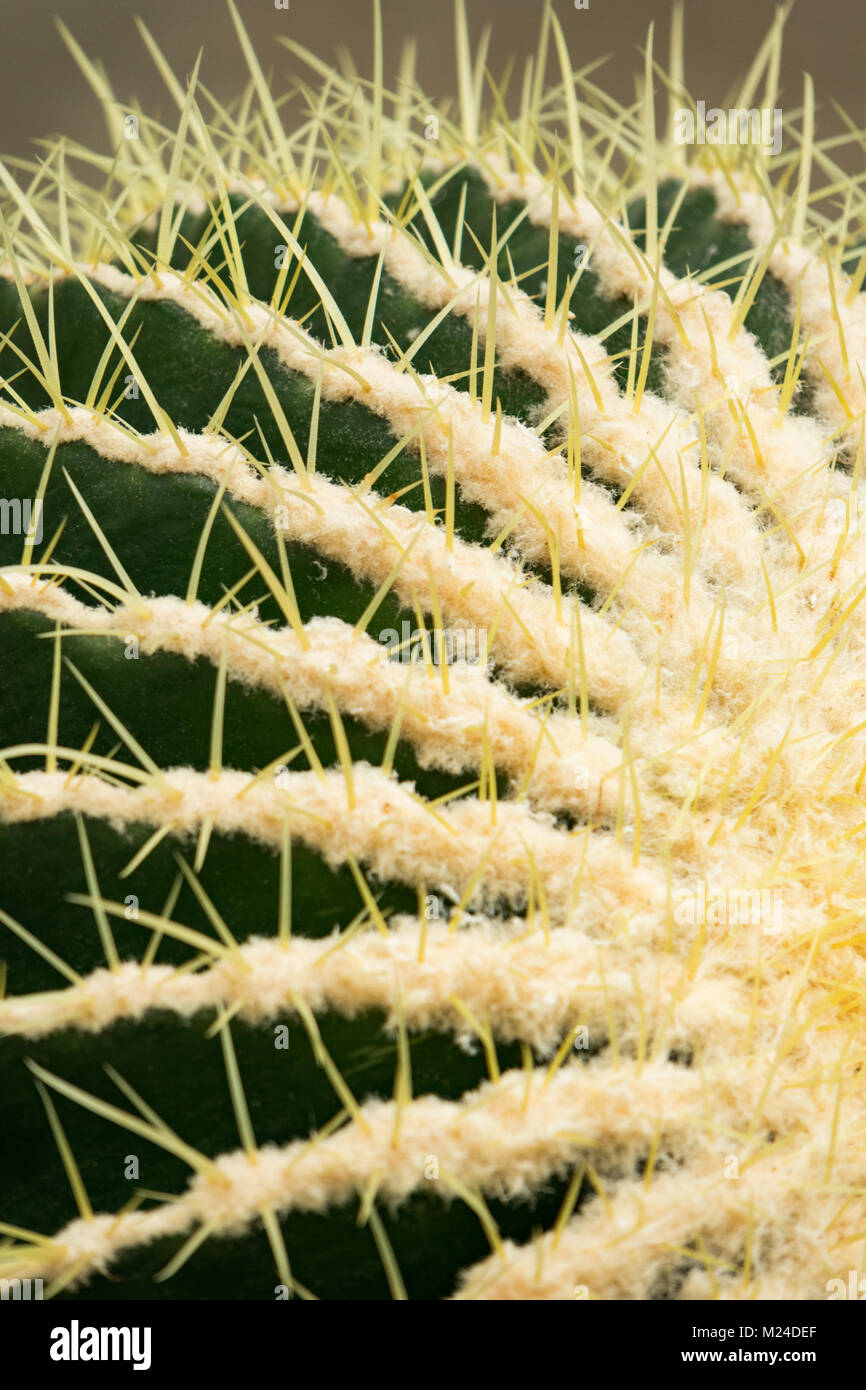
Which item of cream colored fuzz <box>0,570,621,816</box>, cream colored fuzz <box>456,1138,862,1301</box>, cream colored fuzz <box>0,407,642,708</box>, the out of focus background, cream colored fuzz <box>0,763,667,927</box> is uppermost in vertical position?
the out of focus background

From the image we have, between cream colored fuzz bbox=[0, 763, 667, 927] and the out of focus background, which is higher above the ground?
the out of focus background

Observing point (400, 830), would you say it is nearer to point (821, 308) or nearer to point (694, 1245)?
point (694, 1245)

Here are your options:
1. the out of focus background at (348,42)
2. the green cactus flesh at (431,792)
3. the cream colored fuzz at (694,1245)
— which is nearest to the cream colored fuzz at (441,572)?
the green cactus flesh at (431,792)

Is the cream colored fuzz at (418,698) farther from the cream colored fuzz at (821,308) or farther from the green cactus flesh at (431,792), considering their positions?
the cream colored fuzz at (821,308)

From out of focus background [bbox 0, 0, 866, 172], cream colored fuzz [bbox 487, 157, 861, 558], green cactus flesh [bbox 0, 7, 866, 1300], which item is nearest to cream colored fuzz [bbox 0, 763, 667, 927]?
green cactus flesh [bbox 0, 7, 866, 1300]

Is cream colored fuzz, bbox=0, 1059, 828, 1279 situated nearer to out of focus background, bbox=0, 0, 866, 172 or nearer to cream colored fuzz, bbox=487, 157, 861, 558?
cream colored fuzz, bbox=487, 157, 861, 558

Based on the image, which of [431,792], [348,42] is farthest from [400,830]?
[348,42]
